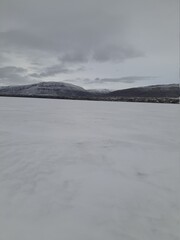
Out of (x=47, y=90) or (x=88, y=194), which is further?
(x=47, y=90)

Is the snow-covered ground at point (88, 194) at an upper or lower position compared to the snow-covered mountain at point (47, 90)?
lower

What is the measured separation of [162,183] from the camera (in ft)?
9.30

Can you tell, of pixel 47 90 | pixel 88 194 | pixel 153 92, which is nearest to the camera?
pixel 88 194

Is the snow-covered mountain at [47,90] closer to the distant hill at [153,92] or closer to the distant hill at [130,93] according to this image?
the distant hill at [130,93]

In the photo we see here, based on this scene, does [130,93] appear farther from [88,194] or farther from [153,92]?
[88,194]

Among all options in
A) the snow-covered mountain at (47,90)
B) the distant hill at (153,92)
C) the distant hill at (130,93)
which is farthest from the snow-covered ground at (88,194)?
the snow-covered mountain at (47,90)

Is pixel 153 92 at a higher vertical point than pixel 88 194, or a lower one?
higher

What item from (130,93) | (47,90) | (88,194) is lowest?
(88,194)

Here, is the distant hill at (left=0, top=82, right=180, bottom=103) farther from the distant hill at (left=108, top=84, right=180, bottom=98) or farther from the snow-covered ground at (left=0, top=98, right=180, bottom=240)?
the snow-covered ground at (left=0, top=98, right=180, bottom=240)

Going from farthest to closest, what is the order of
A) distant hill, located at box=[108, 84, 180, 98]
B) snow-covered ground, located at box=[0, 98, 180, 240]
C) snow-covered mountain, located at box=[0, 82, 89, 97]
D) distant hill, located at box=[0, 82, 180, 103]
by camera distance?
1. snow-covered mountain, located at box=[0, 82, 89, 97]
2. distant hill, located at box=[108, 84, 180, 98]
3. distant hill, located at box=[0, 82, 180, 103]
4. snow-covered ground, located at box=[0, 98, 180, 240]

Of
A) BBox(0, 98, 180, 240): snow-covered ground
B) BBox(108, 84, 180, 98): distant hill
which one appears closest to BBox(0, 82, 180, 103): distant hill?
BBox(108, 84, 180, 98): distant hill

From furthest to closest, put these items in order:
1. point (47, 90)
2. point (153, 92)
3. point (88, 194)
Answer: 1. point (47, 90)
2. point (153, 92)
3. point (88, 194)

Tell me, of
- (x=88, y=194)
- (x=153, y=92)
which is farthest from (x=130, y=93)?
(x=88, y=194)

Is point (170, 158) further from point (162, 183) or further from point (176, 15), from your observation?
point (176, 15)
